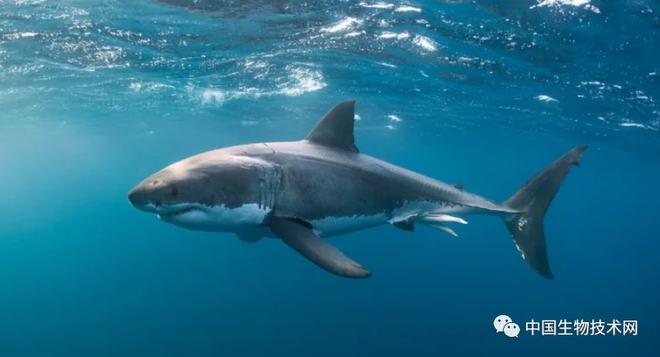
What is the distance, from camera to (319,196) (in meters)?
5.81

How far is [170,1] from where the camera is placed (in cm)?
1240

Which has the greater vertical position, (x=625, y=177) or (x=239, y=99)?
(x=239, y=99)

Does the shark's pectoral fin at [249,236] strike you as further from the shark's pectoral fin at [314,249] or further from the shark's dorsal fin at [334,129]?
the shark's dorsal fin at [334,129]

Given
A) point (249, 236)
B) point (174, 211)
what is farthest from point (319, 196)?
point (174, 211)

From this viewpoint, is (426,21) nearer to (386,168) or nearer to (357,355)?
(386,168)

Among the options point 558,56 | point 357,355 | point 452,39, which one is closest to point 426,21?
point 452,39

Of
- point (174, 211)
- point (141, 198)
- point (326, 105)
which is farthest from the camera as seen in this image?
point (326, 105)

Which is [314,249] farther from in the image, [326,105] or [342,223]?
[326,105]

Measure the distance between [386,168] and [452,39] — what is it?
31.4ft

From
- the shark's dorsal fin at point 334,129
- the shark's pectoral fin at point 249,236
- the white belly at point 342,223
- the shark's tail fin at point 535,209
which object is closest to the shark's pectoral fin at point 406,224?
the white belly at point 342,223

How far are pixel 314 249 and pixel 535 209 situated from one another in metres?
5.31

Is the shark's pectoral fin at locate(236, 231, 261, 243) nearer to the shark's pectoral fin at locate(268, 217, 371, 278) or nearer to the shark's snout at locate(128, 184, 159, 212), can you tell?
the shark's pectoral fin at locate(268, 217, 371, 278)

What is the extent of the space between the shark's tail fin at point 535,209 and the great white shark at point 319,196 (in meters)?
0.02

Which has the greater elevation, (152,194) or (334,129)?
(152,194)
